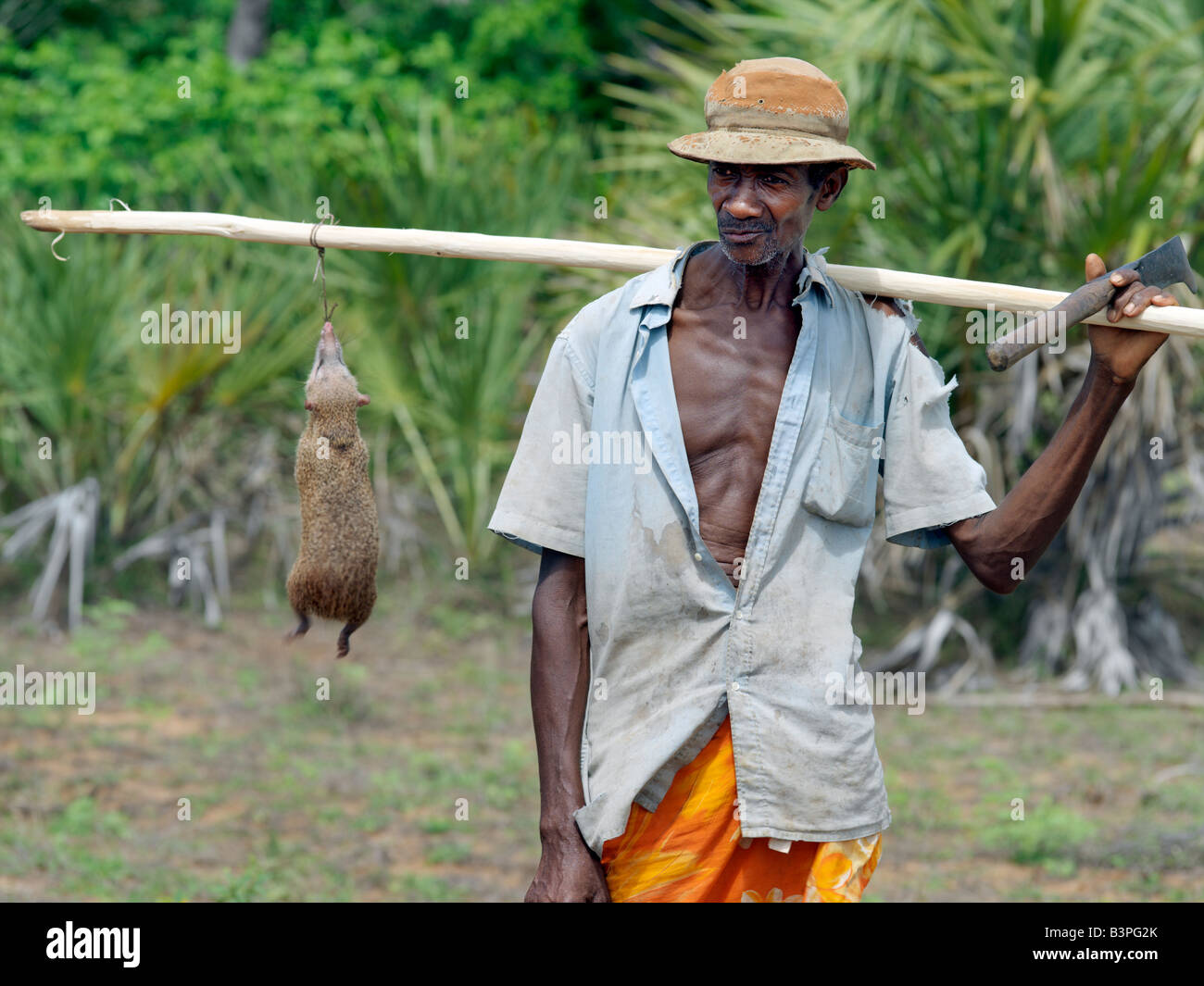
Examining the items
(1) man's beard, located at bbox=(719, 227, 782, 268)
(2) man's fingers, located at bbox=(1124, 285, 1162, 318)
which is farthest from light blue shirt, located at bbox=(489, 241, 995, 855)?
(2) man's fingers, located at bbox=(1124, 285, 1162, 318)

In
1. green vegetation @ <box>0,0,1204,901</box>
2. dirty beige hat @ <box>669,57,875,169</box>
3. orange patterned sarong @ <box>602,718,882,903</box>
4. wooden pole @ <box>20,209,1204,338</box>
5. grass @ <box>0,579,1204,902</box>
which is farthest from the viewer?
green vegetation @ <box>0,0,1204,901</box>

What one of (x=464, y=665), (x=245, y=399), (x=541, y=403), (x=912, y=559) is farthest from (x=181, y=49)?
(x=541, y=403)

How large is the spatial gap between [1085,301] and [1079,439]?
0.24 m

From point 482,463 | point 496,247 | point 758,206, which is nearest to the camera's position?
point 758,206

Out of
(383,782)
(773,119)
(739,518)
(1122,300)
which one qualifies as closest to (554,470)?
(739,518)

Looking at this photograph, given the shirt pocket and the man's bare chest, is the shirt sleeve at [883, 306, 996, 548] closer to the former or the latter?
the shirt pocket

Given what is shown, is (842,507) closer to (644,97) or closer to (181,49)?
(644,97)

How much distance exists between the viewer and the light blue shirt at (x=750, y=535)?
2465mm

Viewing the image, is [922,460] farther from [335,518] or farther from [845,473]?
[335,518]

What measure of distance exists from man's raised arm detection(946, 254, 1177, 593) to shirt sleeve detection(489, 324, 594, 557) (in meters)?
0.72

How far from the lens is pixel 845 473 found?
8.34 feet

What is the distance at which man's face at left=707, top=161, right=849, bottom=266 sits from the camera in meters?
2.41

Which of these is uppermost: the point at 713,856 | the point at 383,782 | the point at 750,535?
the point at 750,535

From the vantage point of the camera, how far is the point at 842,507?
2.54m
